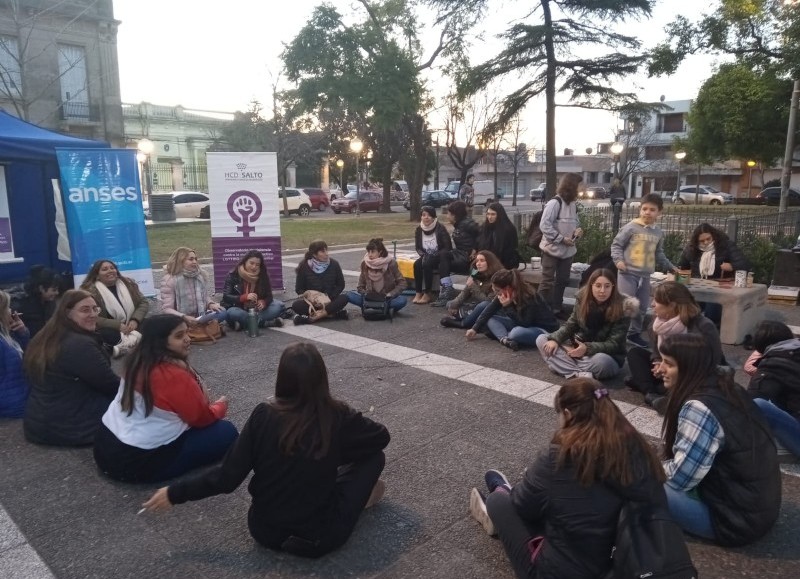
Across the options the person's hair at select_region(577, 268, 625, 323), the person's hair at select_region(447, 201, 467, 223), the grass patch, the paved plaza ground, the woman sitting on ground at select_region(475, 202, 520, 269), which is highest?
the person's hair at select_region(447, 201, 467, 223)

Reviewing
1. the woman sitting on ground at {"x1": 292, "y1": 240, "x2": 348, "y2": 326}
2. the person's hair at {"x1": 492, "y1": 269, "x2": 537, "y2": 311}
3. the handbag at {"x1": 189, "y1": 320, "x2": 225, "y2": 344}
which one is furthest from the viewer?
the woman sitting on ground at {"x1": 292, "y1": 240, "x2": 348, "y2": 326}

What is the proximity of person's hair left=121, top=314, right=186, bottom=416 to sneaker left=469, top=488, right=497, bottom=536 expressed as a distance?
1929 millimetres

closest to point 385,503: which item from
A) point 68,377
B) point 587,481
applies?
point 587,481

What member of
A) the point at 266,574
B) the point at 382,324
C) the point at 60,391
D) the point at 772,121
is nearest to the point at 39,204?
the point at 382,324

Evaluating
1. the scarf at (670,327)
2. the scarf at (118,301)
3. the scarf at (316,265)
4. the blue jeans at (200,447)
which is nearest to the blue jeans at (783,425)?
the scarf at (670,327)

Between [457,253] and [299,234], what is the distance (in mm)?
12156

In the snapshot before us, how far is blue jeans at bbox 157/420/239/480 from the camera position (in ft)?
12.6

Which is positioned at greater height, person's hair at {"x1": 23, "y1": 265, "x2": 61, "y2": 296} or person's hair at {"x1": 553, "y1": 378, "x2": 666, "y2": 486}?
person's hair at {"x1": 23, "y1": 265, "x2": 61, "y2": 296}

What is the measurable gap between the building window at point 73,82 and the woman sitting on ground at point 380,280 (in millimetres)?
21847

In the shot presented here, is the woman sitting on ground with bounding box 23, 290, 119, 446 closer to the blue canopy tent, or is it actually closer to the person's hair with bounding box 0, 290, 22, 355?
the person's hair with bounding box 0, 290, 22, 355

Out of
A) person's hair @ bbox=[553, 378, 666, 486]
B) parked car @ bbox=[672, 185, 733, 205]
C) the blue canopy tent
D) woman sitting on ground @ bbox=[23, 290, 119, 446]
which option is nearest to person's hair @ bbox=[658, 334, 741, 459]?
person's hair @ bbox=[553, 378, 666, 486]

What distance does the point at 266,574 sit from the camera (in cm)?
302

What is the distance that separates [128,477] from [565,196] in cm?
586

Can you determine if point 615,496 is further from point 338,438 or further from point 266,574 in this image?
point 266,574
